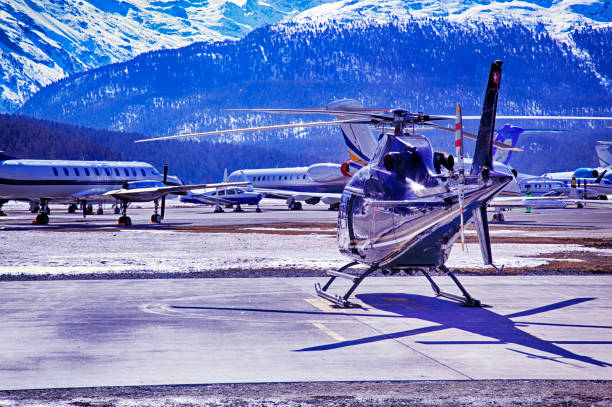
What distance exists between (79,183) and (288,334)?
38717 mm

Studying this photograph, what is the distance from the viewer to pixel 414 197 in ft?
36.4

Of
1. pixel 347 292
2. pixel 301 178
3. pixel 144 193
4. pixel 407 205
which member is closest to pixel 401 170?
pixel 407 205

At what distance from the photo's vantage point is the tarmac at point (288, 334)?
793 cm

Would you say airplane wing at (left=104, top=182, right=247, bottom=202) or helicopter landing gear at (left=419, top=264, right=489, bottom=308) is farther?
airplane wing at (left=104, top=182, right=247, bottom=202)

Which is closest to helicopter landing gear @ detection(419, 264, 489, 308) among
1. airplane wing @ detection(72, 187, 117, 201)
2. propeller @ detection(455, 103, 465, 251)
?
propeller @ detection(455, 103, 465, 251)

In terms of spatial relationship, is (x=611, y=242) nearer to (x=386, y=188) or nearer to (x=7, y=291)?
(x=386, y=188)

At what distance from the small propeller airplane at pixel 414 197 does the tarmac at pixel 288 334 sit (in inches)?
37.5

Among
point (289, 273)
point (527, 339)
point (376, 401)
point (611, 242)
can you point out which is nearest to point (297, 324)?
point (527, 339)

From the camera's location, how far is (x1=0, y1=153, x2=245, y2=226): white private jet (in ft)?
137

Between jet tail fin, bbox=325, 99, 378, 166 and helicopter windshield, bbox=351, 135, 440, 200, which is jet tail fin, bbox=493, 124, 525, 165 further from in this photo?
helicopter windshield, bbox=351, 135, 440, 200

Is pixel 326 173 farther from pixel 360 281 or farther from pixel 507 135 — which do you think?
pixel 360 281

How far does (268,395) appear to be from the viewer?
706cm

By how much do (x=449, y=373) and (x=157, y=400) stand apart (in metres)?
3.11

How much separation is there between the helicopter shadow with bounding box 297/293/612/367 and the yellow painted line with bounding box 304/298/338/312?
0.74 meters
